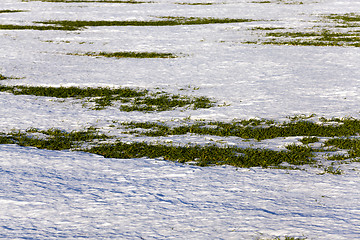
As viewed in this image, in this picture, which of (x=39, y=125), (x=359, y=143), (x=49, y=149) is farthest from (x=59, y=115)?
(x=359, y=143)

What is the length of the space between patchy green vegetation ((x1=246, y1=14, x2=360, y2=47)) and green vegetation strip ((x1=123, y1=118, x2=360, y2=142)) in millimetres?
19315

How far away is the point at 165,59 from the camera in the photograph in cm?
2711

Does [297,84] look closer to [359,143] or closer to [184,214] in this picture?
[359,143]

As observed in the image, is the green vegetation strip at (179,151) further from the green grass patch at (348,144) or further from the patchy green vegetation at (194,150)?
the green grass patch at (348,144)

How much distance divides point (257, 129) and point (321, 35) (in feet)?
82.3

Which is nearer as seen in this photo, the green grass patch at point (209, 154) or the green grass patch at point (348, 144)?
the green grass patch at point (209, 154)

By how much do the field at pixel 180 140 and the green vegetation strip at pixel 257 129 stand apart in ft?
0.21

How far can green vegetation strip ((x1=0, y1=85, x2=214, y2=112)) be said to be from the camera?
16.7m

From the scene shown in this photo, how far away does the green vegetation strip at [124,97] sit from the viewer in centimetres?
1673

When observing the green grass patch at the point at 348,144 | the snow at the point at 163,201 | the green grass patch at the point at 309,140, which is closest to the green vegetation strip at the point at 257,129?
the green grass patch at the point at 309,140

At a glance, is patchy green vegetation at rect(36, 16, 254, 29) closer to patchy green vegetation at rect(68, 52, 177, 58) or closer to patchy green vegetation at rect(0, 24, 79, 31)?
patchy green vegetation at rect(0, 24, 79, 31)

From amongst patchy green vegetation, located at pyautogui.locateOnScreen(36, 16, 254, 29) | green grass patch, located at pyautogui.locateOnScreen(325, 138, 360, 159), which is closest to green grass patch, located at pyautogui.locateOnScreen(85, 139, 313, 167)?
green grass patch, located at pyautogui.locateOnScreen(325, 138, 360, 159)

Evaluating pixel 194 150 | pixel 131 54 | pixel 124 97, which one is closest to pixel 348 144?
pixel 194 150

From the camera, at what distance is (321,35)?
35781 millimetres
